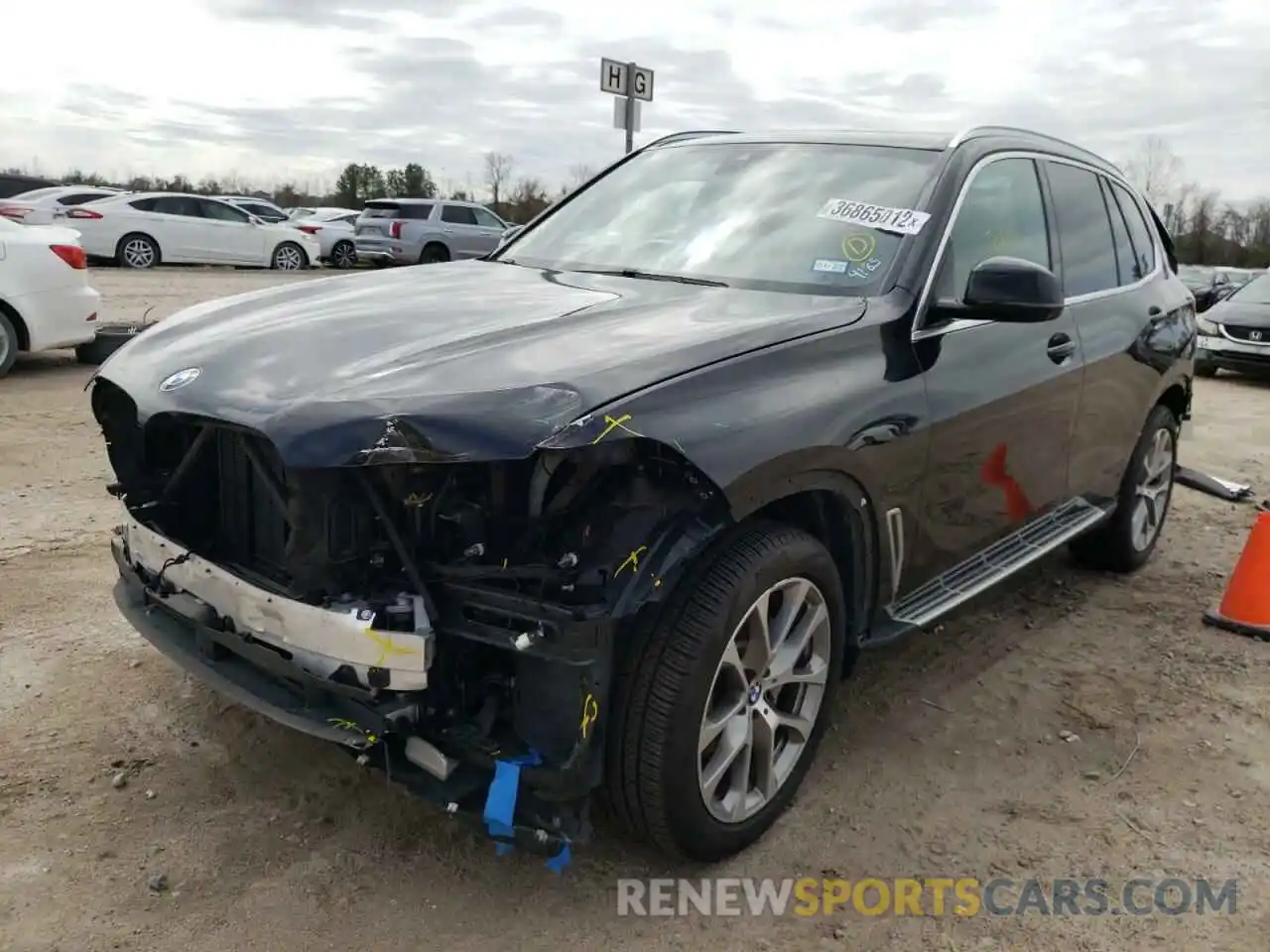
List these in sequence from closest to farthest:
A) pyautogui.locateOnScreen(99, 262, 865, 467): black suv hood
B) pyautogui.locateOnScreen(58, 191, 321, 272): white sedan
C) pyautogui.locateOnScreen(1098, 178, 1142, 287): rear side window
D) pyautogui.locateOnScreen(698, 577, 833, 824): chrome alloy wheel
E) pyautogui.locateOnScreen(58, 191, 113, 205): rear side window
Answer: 1. pyautogui.locateOnScreen(99, 262, 865, 467): black suv hood
2. pyautogui.locateOnScreen(698, 577, 833, 824): chrome alloy wheel
3. pyautogui.locateOnScreen(1098, 178, 1142, 287): rear side window
4. pyautogui.locateOnScreen(58, 191, 321, 272): white sedan
5. pyautogui.locateOnScreen(58, 191, 113, 205): rear side window

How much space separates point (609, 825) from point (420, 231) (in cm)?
2094

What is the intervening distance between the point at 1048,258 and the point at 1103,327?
0.46m

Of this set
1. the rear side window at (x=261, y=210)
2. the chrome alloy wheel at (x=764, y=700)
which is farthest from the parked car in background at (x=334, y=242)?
the chrome alloy wheel at (x=764, y=700)

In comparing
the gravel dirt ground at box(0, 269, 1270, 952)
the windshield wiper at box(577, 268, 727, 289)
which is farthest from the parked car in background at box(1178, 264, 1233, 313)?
the windshield wiper at box(577, 268, 727, 289)

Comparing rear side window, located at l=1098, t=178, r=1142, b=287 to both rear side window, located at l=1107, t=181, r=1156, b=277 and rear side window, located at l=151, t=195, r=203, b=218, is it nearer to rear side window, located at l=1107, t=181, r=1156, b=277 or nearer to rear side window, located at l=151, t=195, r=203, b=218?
rear side window, located at l=1107, t=181, r=1156, b=277

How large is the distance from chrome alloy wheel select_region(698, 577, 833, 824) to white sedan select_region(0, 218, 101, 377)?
8000mm

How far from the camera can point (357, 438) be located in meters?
2.27

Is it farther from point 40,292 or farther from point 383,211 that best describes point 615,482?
point 383,211

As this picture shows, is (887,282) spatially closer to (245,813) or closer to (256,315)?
(256,315)

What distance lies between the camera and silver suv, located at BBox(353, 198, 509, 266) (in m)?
22.6

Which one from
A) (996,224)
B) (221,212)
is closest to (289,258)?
(221,212)

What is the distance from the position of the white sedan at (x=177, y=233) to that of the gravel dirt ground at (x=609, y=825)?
17.8 m

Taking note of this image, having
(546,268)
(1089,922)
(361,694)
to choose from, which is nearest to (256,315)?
(546,268)

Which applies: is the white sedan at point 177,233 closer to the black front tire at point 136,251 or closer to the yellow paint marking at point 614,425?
the black front tire at point 136,251
